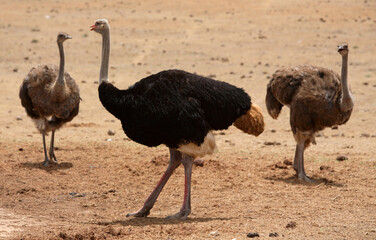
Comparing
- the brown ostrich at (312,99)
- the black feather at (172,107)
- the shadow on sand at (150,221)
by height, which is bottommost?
the shadow on sand at (150,221)

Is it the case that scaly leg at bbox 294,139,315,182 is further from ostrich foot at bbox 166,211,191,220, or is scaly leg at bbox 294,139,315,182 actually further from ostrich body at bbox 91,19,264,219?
ostrich foot at bbox 166,211,191,220

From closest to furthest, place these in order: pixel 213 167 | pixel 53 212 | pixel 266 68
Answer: pixel 53 212 → pixel 213 167 → pixel 266 68

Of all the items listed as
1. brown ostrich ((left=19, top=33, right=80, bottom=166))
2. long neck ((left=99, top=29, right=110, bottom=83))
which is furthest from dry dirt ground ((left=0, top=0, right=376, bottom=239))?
long neck ((left=99, top=29, right=110, bottom=83))

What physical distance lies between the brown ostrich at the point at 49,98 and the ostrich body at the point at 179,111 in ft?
9.71

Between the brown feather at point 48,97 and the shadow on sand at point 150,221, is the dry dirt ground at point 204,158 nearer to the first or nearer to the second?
the shadow on sand at point 150,221

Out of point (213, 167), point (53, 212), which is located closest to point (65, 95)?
point (213, 167)

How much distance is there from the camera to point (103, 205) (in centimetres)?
796

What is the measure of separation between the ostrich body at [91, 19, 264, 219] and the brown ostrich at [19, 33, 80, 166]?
2959 millimetres

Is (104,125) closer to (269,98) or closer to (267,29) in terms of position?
(269,98)

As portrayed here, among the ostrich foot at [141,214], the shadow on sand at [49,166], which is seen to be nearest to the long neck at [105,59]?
the ostrich foot at [141,214]

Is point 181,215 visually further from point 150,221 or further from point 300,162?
point 300,162

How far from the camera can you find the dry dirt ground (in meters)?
6.81

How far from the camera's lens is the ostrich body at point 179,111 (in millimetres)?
6910

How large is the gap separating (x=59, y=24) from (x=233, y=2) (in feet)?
28.7
